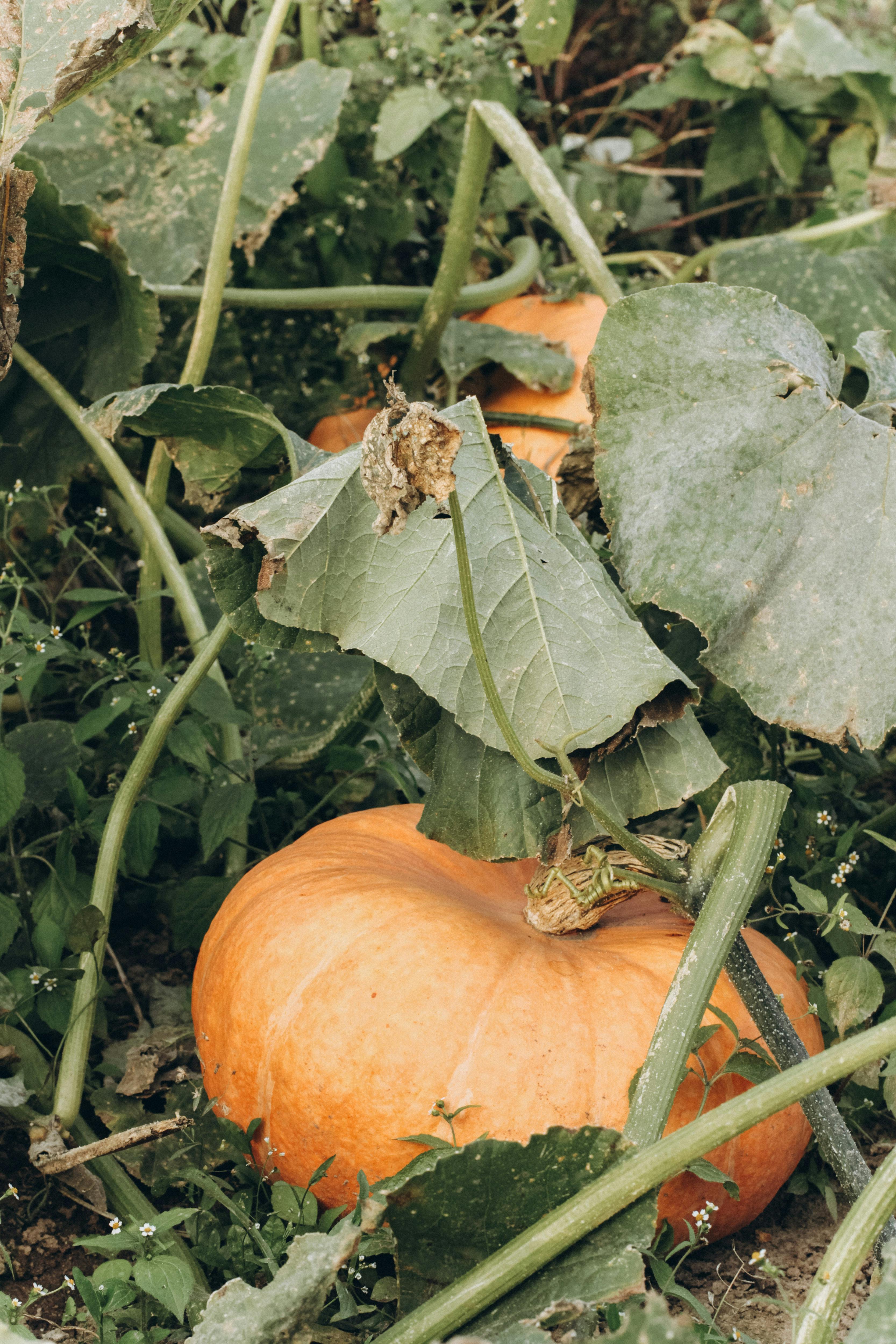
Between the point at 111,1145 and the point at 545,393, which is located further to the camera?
the point at 545,393

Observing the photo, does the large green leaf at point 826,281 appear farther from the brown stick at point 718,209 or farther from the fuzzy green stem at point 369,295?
the brown stick at point 718,209

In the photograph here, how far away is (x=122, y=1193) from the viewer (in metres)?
1.15

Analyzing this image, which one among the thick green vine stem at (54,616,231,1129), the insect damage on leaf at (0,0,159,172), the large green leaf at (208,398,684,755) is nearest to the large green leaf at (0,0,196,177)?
the insect damage on leaf at (0,0,159,172)

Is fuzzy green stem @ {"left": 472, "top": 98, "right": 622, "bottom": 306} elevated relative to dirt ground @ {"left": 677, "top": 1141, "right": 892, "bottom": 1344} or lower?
elevated

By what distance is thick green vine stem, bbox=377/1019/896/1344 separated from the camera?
2.63 ft

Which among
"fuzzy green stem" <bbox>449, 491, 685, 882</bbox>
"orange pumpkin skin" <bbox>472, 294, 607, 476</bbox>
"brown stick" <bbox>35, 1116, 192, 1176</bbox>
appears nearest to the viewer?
"fuzzy green stem" <bbox>449, 491, 685, 882</bbox>

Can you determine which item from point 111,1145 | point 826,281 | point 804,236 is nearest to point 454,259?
point 826,281

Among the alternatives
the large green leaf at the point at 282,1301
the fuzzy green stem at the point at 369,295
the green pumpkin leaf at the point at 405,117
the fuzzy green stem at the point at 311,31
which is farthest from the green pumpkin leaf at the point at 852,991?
the fuzzy green stem at the point at 311,31

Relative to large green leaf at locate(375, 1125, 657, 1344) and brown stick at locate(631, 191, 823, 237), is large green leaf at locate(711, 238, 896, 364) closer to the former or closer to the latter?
brown stick at locate(631, 191, 823, 237)

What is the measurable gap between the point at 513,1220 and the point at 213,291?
127cm

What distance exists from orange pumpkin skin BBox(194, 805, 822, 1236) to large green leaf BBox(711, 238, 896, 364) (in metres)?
1.30

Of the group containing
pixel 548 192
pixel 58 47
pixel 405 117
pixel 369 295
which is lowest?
pixel 369 295

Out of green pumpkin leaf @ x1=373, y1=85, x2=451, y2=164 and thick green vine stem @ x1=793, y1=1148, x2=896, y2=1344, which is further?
green pumpkin leaf @ x1=373, y1=85, x2=451, y2=164

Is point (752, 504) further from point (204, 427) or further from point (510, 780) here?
point (204, 427)
